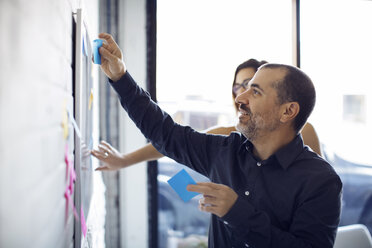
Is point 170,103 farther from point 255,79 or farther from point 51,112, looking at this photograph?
point 51,112

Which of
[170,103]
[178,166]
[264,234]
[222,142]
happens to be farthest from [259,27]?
[264,234]

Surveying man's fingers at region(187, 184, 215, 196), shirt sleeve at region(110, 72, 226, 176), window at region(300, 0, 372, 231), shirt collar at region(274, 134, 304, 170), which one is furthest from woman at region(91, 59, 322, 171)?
window at region(300, 0, 372, 231)

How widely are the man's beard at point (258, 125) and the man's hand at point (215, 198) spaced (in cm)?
38

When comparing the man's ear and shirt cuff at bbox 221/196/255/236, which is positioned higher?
the man's ear

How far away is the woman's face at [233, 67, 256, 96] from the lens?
175 cm

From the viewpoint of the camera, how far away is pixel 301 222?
3.47 ft

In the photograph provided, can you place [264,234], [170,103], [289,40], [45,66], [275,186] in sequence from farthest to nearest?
1. [289,40]
2. [170,103]
3. [275,186]
4. [264,234]
5. [45,66]

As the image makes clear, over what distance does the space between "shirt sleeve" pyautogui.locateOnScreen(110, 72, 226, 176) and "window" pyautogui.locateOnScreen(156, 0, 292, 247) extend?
3.73ft

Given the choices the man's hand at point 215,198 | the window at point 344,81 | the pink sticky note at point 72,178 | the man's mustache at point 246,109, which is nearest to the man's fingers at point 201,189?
the man's hand at point 215,198

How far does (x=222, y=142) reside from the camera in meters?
1.41

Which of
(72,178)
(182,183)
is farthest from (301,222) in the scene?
(72,178)

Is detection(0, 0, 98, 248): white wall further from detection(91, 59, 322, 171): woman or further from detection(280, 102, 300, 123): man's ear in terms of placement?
detection(280, 102, 300, 123): man's ear

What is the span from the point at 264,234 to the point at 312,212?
207 mm

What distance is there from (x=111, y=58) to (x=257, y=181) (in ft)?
2.50
